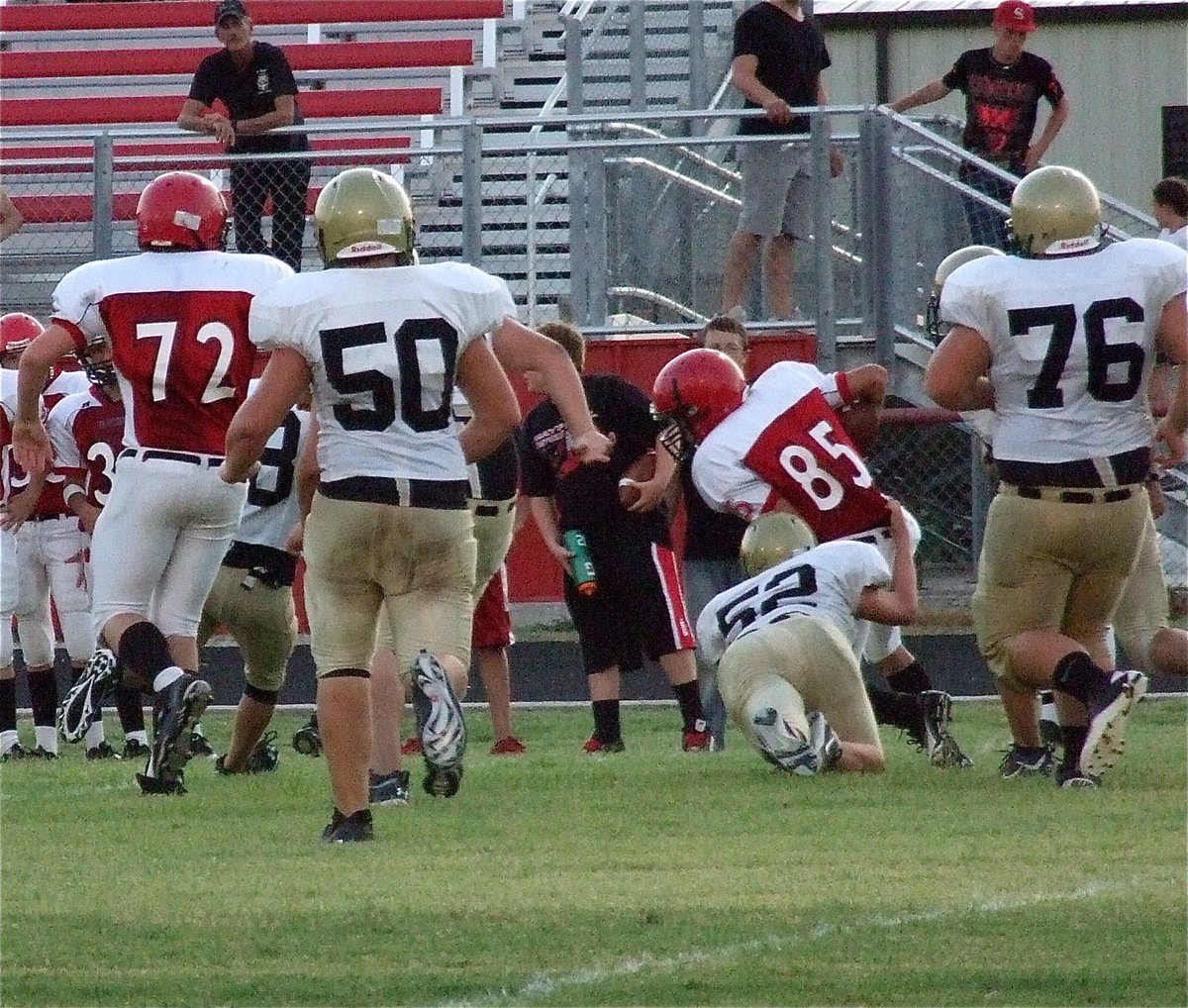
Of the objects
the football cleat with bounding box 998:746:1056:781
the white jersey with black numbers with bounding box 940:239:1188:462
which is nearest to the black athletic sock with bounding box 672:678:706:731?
the football cleat with bounding box 998:746:1056:781

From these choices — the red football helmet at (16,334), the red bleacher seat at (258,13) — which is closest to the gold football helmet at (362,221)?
the red football helmet at (16,334)

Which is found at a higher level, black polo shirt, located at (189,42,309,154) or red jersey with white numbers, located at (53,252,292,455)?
black polo shirt, located at (189,42,309,154)

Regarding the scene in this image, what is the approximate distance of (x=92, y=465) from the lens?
32.1 ft

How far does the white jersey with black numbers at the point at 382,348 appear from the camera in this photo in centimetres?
621

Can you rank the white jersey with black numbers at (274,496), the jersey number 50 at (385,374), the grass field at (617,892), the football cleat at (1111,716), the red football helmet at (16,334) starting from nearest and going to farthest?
the grass field at (617,892) → the jersey number 50 at (385,374) → the football cleat at (1111,716) → the white jersey with black numbers at (274,496) → the red football helmet at (16,334)

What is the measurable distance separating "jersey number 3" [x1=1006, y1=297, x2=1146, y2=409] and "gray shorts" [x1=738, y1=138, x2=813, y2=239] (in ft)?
18.1

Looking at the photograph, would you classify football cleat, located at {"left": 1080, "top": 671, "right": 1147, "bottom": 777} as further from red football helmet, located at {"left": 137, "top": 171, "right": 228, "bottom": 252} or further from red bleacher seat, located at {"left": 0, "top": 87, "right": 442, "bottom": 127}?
red bleacher seat, located at {"left": 0, "top": 87, "right": 442, "bottom": 127}

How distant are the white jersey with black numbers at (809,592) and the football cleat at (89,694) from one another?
224 cm

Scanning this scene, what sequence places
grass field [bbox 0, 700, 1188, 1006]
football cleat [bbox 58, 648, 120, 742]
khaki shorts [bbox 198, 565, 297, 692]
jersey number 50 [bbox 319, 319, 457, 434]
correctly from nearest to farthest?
grass field [bbox 0, 700, 1188, 1006]
jersey number 50 [bbox 319, 319, 457, 434]
khaki shorts [bbox 198, 565, 297, 692]
football cleat [bbox 58, 648, 120, 742]

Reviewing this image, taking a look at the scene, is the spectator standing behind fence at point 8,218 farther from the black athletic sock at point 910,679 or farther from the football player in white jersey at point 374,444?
the football player in white jersey at point 374,444

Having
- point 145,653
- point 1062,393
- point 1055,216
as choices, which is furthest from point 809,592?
point 145,653

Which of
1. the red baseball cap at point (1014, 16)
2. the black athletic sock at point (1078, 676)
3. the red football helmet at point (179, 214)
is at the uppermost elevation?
the red baseball cap at point (1014, 16)

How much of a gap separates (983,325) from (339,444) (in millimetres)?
2137

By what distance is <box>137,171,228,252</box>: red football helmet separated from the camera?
793 centimetres
